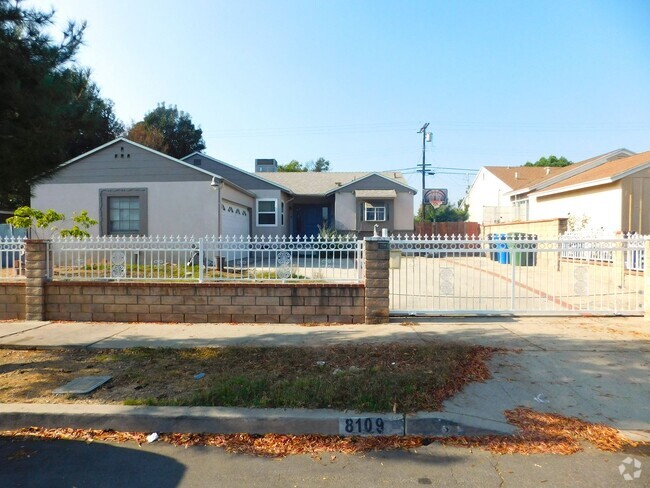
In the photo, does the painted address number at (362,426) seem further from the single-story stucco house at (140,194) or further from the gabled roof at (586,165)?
the gabled roof at (586,165)

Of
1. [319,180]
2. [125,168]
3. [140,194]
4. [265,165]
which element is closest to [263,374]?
[140,194]

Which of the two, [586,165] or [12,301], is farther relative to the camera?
[586,165]

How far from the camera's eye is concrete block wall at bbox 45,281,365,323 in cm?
767

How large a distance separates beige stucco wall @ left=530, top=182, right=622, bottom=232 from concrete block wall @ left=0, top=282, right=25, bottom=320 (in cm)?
1753

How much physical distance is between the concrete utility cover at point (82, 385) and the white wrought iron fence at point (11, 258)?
14.4 feet

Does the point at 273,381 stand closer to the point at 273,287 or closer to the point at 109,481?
the point at 109,481

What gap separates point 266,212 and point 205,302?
1548 cm

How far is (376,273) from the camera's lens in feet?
24.6

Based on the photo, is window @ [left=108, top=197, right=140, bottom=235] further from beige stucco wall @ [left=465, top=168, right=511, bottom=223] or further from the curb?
beige stucco wall @ [left=465, top=168, right=511, bottom=223]

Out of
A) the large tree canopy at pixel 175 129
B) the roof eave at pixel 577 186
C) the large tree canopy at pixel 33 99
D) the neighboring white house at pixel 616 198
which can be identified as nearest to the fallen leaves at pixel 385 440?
the large tree canopy at pixel 33 99

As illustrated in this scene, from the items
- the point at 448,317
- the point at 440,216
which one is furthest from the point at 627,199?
the point at 440,216

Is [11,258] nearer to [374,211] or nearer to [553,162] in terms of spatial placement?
[374,211]

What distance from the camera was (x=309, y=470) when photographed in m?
3.40

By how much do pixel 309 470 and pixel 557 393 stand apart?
283 cm
